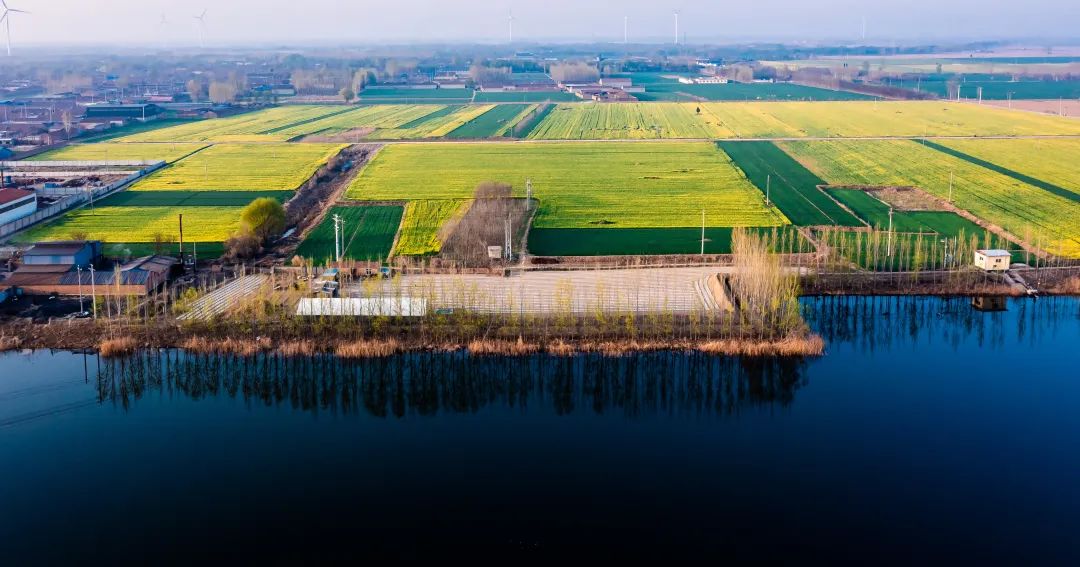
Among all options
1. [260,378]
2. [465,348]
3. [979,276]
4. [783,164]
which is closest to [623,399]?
[465,348]

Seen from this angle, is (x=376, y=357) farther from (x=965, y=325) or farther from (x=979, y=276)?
(x=979, y=276)

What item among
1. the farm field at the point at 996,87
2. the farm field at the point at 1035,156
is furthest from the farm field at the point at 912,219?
Result: the farm field at the point at 996,87

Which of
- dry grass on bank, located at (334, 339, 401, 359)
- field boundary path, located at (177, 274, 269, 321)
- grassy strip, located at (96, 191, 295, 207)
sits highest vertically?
grassy strip, located at (96, 191, 295, 207)

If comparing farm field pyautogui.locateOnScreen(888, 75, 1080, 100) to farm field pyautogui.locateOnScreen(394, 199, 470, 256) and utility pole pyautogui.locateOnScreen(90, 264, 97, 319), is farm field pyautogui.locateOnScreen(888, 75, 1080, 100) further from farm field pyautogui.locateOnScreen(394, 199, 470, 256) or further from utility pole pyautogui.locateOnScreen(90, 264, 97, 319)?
utility pole pyautogui.locateOnScreen(90, 264, 97, 319)

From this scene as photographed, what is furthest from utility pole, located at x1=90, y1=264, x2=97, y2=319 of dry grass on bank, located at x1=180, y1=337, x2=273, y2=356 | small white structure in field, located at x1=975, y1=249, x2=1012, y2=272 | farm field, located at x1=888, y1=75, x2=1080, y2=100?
farm field, located at x1=888, y1=75, x2=1080, y2=100

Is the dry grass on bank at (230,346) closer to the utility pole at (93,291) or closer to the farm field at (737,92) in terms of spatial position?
the utility pole at (93,291)
